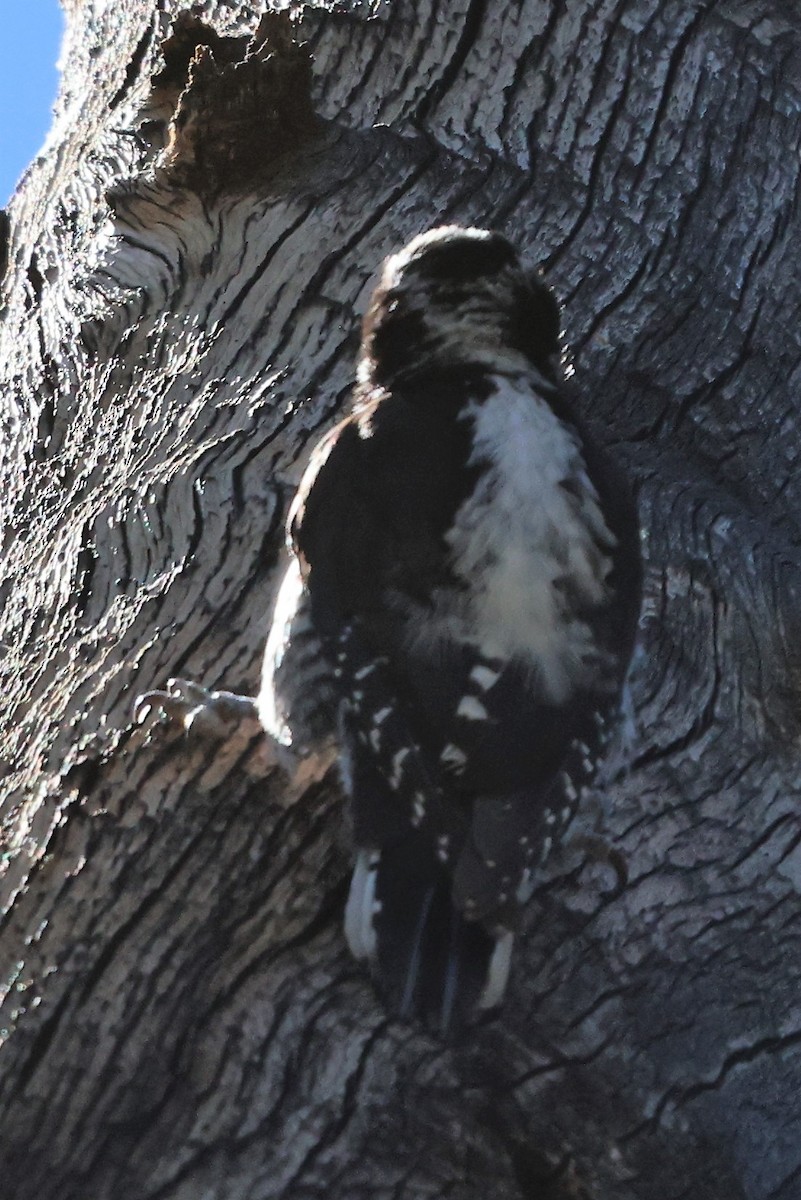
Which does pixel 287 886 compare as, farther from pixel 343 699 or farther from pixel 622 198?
pixel 622 198

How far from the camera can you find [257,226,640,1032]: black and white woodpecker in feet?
6.40

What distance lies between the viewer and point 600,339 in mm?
2719

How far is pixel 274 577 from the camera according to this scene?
231cm

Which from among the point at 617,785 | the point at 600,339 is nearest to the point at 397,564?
the point at 617,785

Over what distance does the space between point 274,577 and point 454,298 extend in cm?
72

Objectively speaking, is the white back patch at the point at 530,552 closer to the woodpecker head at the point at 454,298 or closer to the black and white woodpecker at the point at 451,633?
the black and white woodpecker at the point at 451,633

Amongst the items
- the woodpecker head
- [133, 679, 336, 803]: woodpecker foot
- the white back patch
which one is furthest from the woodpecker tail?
the woodpecker head

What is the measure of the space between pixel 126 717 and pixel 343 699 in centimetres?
37

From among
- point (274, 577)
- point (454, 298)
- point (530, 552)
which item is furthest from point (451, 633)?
point (454, 298)

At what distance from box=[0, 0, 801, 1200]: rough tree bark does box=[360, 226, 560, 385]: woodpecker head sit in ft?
0.26

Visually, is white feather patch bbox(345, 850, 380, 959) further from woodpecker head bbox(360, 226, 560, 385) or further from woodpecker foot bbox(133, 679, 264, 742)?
woodpecker head bbox(360, 226, 560, 385)

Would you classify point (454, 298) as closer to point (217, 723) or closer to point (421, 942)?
point (217, 723)

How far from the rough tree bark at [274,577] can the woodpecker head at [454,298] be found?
0.08m

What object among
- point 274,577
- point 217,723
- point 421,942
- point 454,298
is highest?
point 454,298
